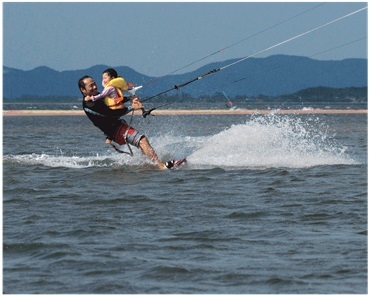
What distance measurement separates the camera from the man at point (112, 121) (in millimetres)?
15653

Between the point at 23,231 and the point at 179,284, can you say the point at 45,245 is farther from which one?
the point at 179,284

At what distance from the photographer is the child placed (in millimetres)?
15648

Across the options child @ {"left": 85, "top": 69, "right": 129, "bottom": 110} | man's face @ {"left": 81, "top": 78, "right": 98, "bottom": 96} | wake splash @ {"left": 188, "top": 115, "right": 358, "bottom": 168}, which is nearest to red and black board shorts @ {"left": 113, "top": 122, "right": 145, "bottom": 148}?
child @ {"left": 85, "top": 69, "right": 129, "bottom": 110}

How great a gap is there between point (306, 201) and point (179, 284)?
15.3ft

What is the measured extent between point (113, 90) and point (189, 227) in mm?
6026

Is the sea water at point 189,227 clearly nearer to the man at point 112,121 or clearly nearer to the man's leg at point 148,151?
the man's leg at point 148,151

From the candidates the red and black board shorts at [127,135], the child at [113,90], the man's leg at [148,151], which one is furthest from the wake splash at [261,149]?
the child at [113,90]

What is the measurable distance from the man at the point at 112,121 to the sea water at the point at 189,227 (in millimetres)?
419

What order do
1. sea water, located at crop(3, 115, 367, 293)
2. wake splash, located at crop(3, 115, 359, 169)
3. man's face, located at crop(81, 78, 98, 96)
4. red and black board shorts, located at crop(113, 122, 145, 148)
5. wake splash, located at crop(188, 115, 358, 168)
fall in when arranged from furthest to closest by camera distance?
wake splash, located at crop(188, 115, 358, 168), wake splash, located at crop(3, 115, 359, 169), red and black board shorts, located at crop(113, 122, 145, 148), man's face, located at crop(81, 78, 98, 96), sea water, located at crop(3, 115, 367, 293)

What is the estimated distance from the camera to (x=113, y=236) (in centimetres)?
959

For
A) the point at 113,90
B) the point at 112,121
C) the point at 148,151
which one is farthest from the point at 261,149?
the point at 113,90

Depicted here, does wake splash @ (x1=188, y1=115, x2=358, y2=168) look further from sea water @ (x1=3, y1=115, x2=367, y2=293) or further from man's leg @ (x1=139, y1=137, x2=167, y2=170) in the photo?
man's leg @ (x1=139, y1=137, x2=167, y2=170)

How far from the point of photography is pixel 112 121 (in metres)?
→ 16.1

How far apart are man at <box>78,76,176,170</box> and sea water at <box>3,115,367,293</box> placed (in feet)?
1.38
